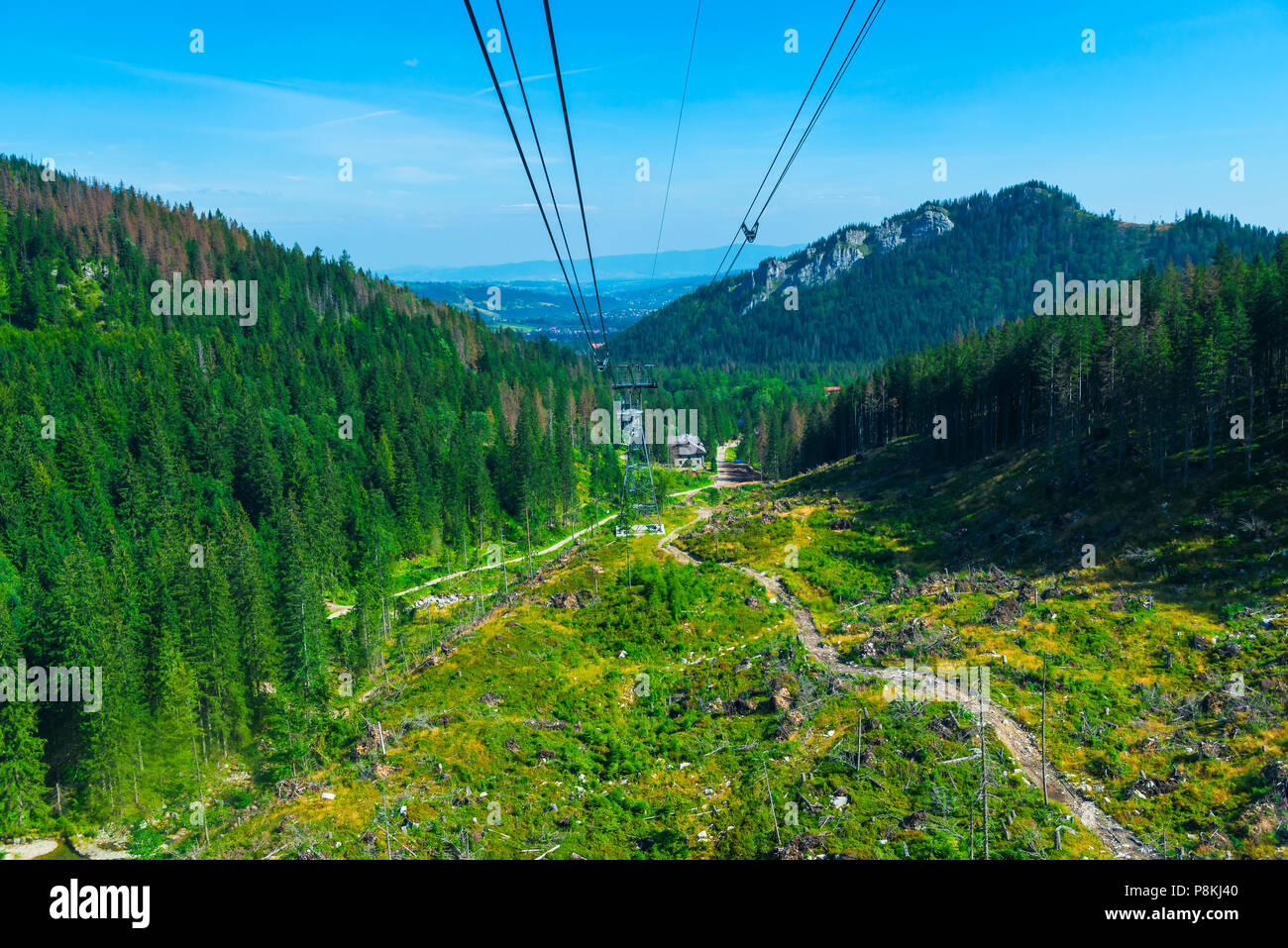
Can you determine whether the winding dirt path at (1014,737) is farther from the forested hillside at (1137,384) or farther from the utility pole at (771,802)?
the forested hillside at (1137,384)

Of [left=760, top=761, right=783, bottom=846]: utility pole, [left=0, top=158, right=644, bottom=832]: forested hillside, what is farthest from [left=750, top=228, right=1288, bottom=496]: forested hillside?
[left=0, top=158, right=644, bottom=832]: forested hillside

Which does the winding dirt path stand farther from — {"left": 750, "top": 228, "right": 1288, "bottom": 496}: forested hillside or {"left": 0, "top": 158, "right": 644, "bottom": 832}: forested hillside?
{"left": 750, "top": 228, "right": 1288, "bottom": 496}: forested hillside

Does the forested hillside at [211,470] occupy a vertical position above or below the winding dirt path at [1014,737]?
above

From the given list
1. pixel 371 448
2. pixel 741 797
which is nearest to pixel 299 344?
pixel 371 448

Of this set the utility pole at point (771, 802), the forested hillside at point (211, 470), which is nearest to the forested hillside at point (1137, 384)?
the utility pole at point (771, 802)

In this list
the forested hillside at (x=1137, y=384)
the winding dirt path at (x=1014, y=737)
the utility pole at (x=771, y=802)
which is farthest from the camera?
the forested hillside at (x=1137, y=384)

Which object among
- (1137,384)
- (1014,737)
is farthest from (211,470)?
(1137,384)

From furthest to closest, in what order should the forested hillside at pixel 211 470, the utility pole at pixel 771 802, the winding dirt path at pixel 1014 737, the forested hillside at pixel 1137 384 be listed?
the forested hillside at pixel 1137 384, the forested hillside at pixel 211 470, the utility pole at pixel 771 802, the winding dirt path at pixel 1014 737
